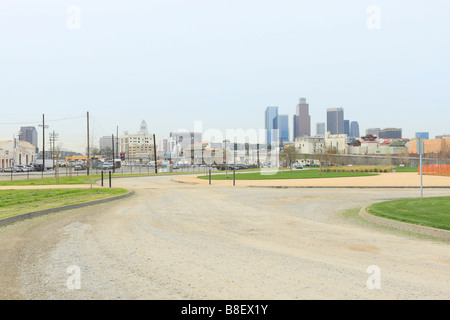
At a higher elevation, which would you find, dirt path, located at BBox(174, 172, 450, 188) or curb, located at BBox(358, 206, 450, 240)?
curb, located at BBox(358, 206, 450, 240)

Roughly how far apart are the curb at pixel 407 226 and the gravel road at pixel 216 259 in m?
0.43

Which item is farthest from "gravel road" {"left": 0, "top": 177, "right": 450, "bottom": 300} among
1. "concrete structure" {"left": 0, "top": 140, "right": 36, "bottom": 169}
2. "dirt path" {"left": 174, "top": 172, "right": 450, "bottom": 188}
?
"concrete structure" {"left": 0, "top": 140, "right": 36, "bottom": 169}

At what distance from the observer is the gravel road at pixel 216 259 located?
16.9 ft

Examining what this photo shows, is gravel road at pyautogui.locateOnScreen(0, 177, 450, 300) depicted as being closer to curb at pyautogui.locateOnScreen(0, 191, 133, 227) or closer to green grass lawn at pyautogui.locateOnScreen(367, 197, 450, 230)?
curb at pyautogui.locateOnScreen(0, 191, 133, 227)

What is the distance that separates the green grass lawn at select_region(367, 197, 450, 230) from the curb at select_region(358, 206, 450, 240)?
0.27 meters

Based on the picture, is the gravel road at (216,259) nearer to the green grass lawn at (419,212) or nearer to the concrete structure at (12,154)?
the green grass lawn at (419,212)

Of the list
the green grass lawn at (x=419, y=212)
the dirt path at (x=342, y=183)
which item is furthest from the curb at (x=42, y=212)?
the dirt path at (x=342, y=183)

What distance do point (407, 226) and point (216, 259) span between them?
20.7ft

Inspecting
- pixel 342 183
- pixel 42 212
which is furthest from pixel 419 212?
pixel 342 183

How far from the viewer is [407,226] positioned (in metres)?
10.2

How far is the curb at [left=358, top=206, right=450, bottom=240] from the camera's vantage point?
9164mm

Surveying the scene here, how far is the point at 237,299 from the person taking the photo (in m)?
4.84
